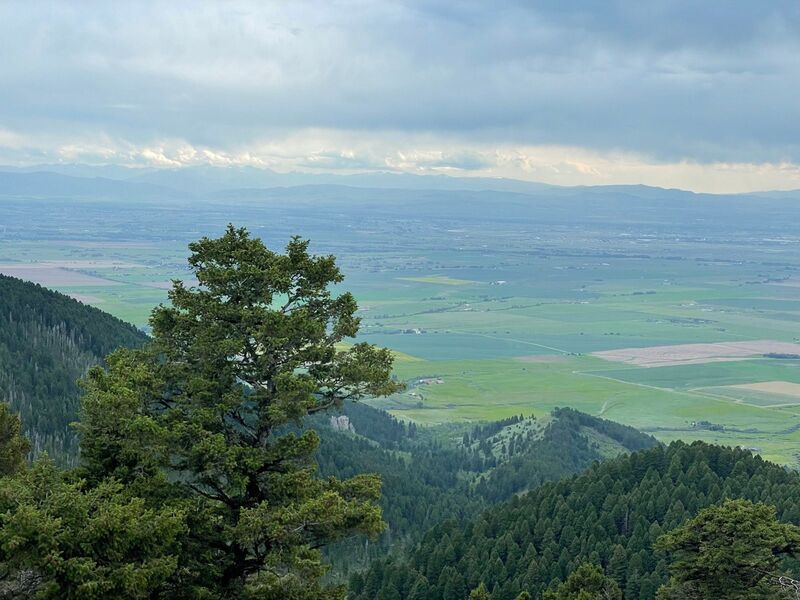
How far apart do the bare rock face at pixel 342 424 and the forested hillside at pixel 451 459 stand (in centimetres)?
140

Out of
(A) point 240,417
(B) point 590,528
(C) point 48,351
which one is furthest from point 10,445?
(C) point 48,351

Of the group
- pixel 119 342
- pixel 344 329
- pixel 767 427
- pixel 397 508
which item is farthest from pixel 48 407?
pixel 767 427

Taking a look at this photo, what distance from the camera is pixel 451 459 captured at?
169250 millimetres

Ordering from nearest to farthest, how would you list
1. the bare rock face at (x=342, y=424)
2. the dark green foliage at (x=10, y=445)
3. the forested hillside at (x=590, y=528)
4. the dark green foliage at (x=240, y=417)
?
1. the dark green foliage at (x=240, y=417)
2. the dark green foliage at (x=10, y=445)
3. the forested hillside at (x=590, y=528)
4. the bare rock face at (x=342, y=424)

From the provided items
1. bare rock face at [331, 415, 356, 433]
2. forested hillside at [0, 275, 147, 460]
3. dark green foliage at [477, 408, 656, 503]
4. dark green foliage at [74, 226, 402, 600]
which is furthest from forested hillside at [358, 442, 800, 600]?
bare rock face at [331, 415, 356, 433]

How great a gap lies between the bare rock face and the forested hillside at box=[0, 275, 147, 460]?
136 feet

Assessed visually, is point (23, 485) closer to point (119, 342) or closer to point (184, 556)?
point (184, 556)

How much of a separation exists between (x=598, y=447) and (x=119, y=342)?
91.3 metres

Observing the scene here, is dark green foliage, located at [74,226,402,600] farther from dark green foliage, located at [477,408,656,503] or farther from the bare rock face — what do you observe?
the bare rock face

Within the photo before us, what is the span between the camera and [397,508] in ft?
416

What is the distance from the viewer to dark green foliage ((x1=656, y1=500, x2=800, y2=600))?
2647 centimetres

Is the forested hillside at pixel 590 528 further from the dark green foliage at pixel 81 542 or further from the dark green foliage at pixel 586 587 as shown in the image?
the dark green foliage at pixel 81 542

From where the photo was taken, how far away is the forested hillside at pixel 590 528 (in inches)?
2773

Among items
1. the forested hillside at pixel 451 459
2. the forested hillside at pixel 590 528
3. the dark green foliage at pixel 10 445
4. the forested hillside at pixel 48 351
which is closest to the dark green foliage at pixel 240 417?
the dark green foliage at pixel 10 445
